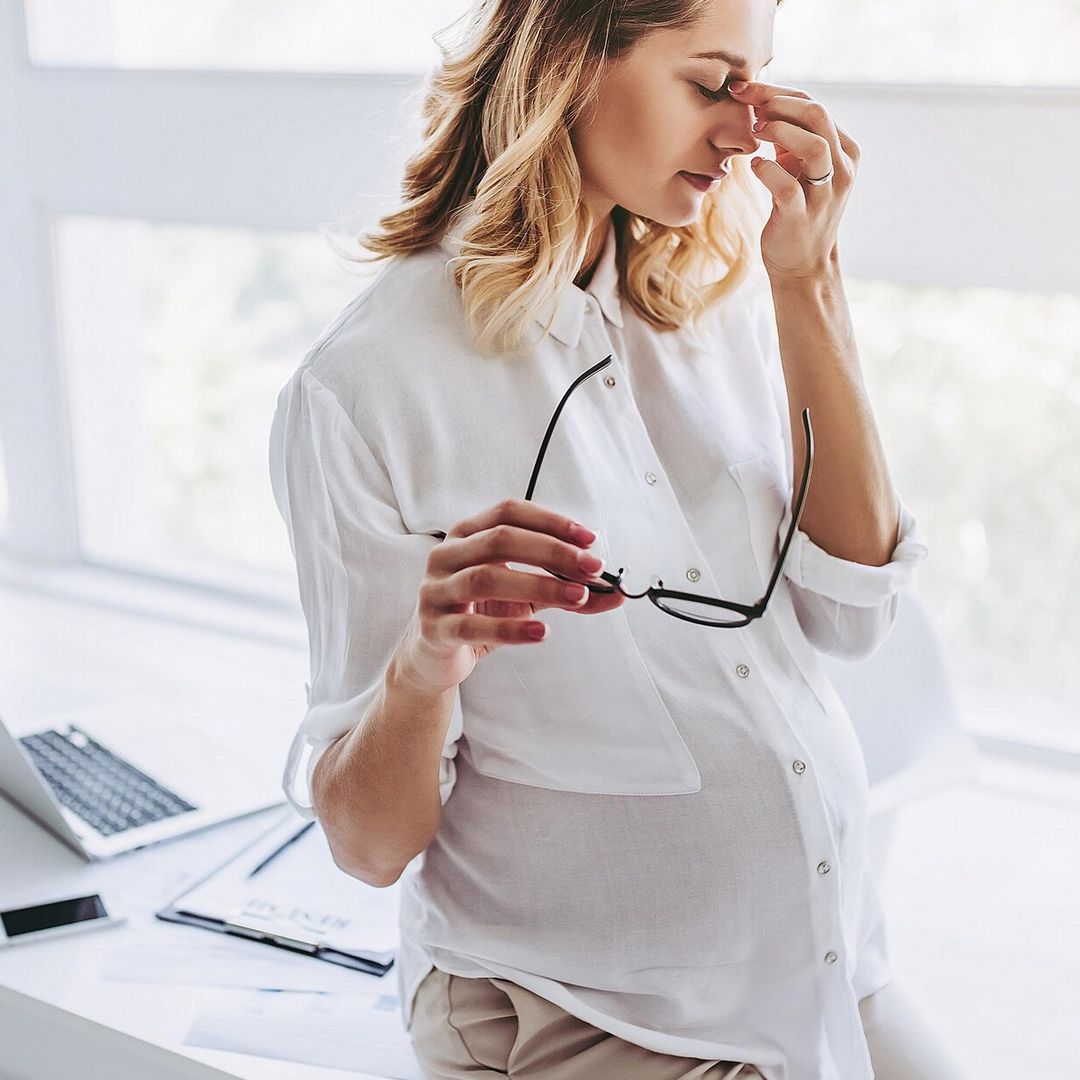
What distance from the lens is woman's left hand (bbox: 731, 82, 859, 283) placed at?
1.04 metres

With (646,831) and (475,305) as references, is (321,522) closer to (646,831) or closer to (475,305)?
(475,305)

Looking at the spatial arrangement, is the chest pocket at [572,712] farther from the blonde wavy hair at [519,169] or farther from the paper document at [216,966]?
the paper document at [216,966]

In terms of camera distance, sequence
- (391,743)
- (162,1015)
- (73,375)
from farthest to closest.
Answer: (73,375), (162,1015), (391,743)

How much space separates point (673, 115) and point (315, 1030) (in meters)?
0.87

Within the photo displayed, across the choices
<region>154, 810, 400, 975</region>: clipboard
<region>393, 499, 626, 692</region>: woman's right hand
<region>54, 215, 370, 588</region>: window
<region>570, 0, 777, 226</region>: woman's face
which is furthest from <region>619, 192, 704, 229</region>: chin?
<region>54, 215, 370, 588</region>: window

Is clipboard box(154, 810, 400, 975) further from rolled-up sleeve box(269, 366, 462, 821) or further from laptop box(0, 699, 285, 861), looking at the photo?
rolled-up sleeve box(269, 366, 462, 821)

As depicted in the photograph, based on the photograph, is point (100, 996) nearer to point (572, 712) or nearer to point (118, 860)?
point (118, 860)

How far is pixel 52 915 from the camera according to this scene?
136 centimetres

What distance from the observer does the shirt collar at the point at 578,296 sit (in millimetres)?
1084

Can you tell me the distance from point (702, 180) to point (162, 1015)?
91 centimetres

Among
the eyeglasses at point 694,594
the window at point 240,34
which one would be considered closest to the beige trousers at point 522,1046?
the eyeglasses at point 694,594

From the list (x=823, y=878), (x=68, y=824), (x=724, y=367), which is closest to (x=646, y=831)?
(x=823, y=878)

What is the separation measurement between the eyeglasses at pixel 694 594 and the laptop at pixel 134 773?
79 cm

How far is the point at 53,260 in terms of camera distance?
2254 millimetres
